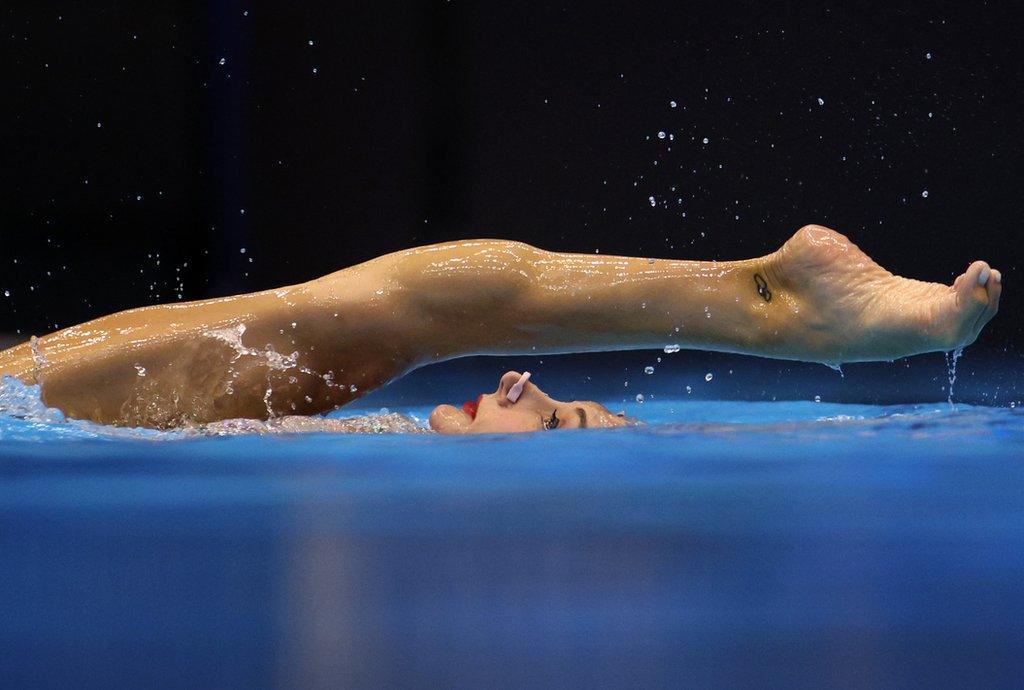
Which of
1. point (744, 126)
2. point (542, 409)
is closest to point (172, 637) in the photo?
point (542, 409)

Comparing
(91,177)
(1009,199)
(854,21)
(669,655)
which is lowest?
(669,655)

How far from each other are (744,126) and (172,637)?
4.01 m

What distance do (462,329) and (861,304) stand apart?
786 millimetres

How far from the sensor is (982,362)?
4.57 meters

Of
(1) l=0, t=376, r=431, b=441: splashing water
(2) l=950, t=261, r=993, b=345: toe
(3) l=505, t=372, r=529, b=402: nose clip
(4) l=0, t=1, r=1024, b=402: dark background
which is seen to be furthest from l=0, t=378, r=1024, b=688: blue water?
(4) l=0, t=1, r=1024, b=402: dark background

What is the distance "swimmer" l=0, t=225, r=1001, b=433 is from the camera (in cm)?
240

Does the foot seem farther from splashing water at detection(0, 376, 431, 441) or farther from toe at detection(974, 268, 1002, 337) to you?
splashing water at detection(0, 376, 431, 441)

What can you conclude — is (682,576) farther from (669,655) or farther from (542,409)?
(542,409)

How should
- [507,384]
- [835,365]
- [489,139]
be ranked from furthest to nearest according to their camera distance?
[489,139] < [835,365] < [507,384]

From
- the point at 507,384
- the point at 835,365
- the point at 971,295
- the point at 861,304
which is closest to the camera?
the point at 971,295

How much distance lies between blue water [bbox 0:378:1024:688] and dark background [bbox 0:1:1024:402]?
3.01 m

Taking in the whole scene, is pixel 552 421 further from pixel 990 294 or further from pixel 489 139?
pixel 489 139

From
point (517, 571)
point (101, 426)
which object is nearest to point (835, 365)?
point (101, 426)

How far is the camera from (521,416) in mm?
2379
